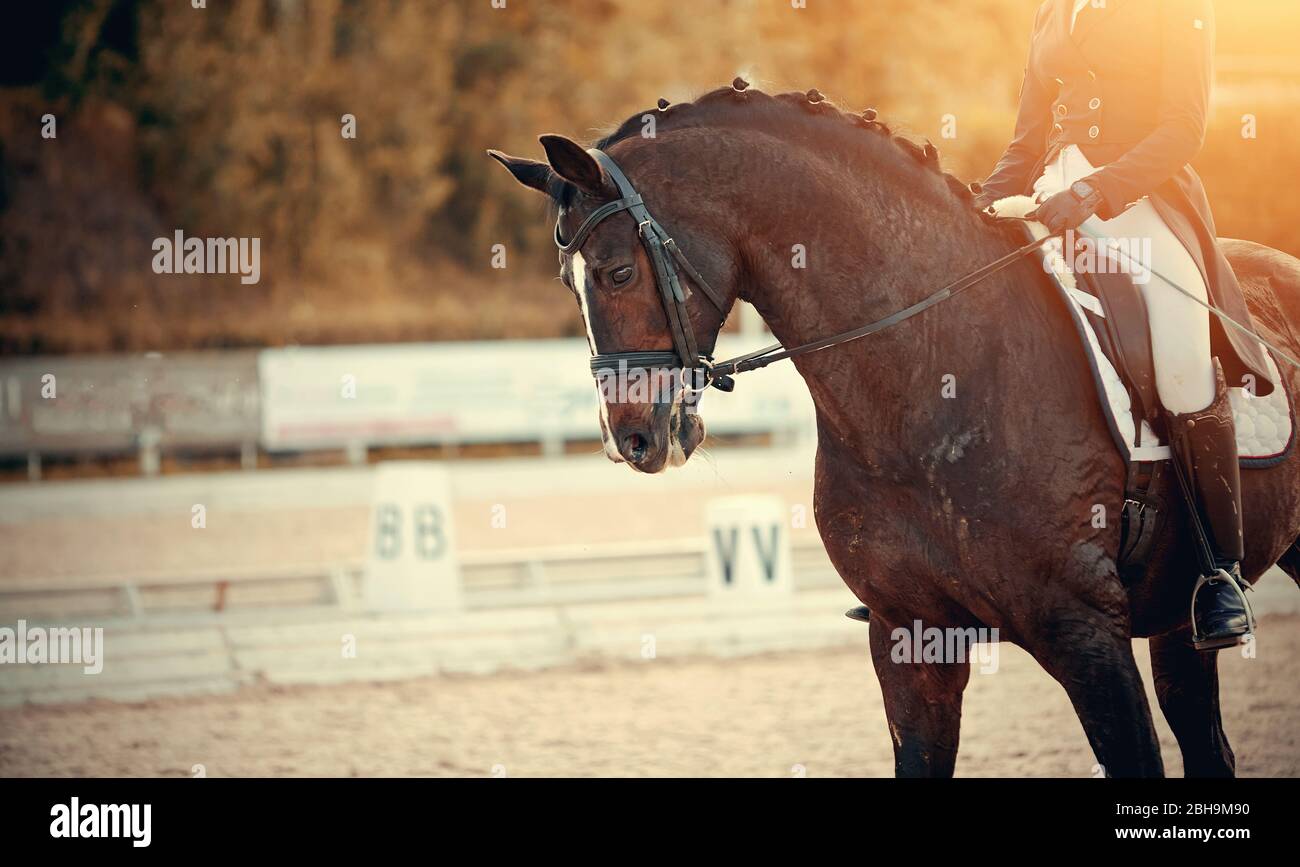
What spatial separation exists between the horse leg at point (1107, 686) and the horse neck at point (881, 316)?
477 millimetres

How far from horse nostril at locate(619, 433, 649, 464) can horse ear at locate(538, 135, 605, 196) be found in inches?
20.9

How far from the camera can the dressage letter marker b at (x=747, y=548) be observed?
304 inches

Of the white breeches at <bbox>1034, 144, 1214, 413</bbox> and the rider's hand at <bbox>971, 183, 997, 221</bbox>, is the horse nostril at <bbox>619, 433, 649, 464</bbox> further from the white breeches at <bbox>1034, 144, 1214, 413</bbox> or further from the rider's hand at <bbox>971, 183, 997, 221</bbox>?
the white breeches at <bbox>1034, 144, 1214, 413</bbox>

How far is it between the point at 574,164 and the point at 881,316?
79 cm

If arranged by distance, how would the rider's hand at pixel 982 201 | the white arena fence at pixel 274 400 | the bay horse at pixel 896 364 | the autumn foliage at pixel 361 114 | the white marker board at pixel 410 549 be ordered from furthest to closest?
the autumn foliage at pixel 361 114 < the white arena fence at pixel 274 400 < the white marker board at pixel 410 549 < the rider's hand at pixel 982 201 < the bay horse at pixel 896 364

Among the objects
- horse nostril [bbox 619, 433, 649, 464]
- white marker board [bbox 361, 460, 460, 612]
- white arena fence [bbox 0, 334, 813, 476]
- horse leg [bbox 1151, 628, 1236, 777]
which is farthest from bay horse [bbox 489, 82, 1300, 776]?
white arena fence [bbox 0, 334, 813, 476]

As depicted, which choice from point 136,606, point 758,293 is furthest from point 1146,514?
point 136,606

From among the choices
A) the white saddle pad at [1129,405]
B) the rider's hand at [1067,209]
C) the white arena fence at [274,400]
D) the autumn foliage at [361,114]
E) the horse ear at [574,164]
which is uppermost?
the autumn foliage at [361,114]

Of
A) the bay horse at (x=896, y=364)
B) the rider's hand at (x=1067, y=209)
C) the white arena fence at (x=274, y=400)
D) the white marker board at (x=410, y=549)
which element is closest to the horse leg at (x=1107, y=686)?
the bay horse at (x=896, y=364)

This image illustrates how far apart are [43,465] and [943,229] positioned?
590 inches

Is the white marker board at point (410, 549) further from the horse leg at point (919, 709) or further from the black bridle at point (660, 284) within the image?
the black bridle at point (660, 284)

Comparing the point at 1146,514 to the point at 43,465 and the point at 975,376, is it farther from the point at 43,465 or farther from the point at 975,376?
the point at 43,465

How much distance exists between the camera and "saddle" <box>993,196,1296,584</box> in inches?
113

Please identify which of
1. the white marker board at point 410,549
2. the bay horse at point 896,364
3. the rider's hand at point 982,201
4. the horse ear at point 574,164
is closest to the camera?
the horse ear at point 574,164
